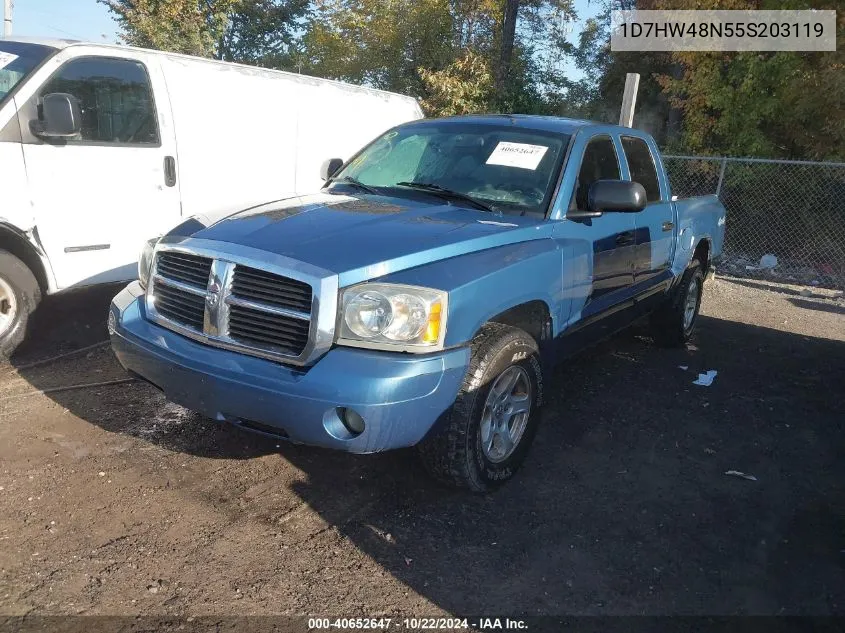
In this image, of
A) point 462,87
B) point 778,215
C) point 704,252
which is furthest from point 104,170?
point 462,87

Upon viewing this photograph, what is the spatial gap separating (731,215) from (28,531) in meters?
12.6

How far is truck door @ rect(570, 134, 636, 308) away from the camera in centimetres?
415

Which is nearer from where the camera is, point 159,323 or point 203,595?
point 203,595

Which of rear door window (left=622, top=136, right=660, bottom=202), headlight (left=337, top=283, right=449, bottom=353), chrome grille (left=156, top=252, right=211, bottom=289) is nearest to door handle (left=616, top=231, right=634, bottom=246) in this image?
rear door window (left=622, top=136, right=660, bottom=202)

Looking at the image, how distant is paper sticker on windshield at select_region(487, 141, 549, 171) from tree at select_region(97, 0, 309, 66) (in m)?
18.7

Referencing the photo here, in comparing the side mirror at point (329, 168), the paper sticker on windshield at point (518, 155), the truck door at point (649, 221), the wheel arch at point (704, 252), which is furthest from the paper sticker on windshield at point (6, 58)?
the wheel arch at point (704, 252)

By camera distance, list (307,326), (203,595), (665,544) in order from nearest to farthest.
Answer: (203,595) → (307,326) → (665,544)

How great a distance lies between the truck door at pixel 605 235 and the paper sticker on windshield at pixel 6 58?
409 centimetres

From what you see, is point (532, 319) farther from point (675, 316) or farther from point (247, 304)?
point (675, 316)

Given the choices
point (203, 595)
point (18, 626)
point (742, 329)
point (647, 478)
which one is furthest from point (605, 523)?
point (742, 329)

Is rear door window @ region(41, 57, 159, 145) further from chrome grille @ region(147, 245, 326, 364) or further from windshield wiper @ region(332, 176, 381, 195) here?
chrome grille @ region(147, 245, 326, 364)

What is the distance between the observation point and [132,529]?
3025 millimetres

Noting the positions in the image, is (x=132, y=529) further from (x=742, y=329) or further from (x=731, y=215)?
(x=731, y=215)

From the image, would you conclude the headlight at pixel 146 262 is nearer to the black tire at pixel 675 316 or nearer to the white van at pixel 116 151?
the white van at pixel 116 151
